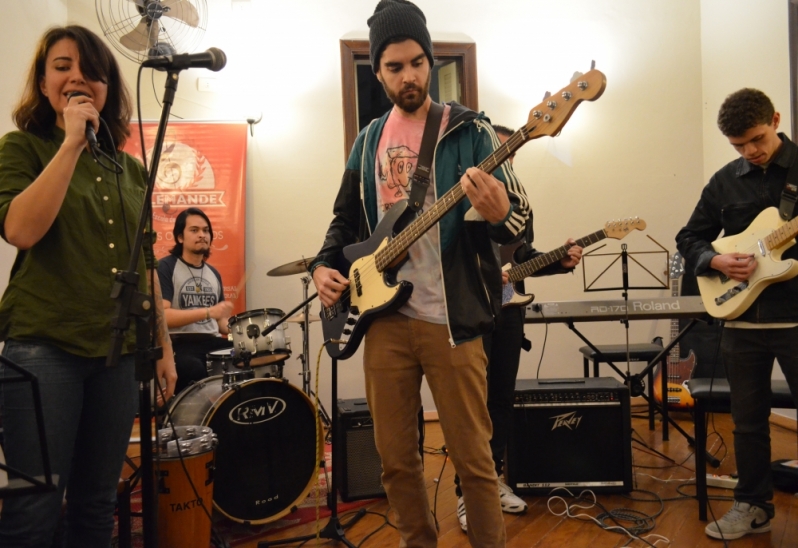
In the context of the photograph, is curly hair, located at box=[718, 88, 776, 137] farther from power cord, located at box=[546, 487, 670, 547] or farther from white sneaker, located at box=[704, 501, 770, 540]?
power cord, located at box=[546, 487, 670, 547]

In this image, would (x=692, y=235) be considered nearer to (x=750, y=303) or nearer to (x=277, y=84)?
(x=750, y=303)

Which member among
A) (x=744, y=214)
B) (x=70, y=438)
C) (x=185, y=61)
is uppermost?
(x=185, y=61)

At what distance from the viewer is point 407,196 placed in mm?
1840

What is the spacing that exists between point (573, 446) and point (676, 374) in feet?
6.72

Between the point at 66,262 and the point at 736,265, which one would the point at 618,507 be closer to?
the point at 736,265

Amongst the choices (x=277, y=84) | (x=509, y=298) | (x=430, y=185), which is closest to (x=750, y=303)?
(x=509, y=298)

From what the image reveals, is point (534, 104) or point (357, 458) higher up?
point (534, 104)

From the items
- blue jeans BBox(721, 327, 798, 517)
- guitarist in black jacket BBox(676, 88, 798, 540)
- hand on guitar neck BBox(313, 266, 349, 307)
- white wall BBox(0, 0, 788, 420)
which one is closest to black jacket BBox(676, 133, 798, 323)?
guitarist in black jacket BBox(676, 88, 798, 540)

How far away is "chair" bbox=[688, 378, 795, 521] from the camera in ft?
8.63

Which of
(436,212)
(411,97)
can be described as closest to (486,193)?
(436,212)

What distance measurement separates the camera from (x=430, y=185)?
1.79 m

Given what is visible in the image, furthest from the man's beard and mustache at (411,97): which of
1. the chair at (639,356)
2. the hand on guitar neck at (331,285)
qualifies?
the chair at (639,356)

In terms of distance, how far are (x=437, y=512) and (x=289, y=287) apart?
2382mm

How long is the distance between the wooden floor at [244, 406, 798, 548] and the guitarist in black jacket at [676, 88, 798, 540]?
130mm
